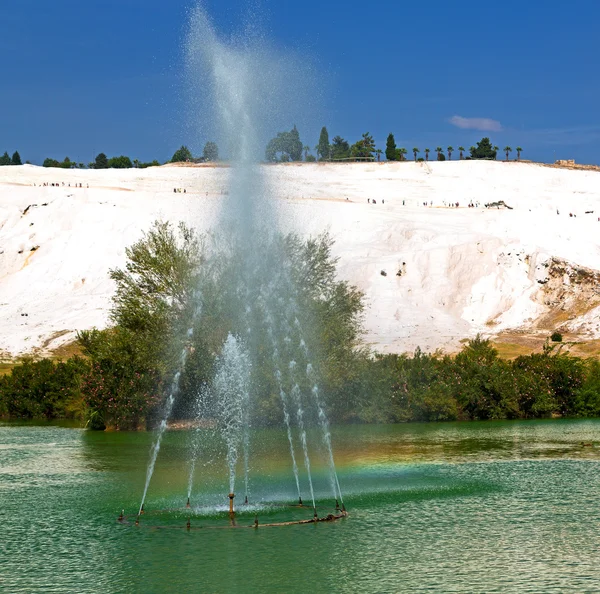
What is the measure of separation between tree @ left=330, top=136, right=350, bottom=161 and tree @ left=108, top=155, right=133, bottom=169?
134 feet

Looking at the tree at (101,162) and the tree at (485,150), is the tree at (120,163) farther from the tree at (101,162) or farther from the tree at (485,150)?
the tree at (485,150)

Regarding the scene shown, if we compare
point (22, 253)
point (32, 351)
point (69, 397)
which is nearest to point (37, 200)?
point (22, 253)

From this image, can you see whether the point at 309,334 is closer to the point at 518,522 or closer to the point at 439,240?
the point at 518,522

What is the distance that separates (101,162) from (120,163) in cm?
579

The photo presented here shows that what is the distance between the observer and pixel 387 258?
71.9 meters

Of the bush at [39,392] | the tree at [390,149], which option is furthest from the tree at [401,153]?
the bush at [39,392]

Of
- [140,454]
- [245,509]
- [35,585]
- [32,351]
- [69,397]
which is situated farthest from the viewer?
[32,351]

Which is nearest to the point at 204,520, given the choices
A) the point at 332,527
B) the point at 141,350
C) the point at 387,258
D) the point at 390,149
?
the point at 332,527

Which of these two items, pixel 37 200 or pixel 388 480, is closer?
pixel 388 480

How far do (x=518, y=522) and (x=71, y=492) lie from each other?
1011 cm

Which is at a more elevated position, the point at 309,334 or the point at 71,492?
the point at 309,334

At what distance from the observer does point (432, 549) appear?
15.7 meters

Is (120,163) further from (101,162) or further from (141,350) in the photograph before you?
(141,350)

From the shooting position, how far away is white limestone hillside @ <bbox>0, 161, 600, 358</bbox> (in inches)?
2415
